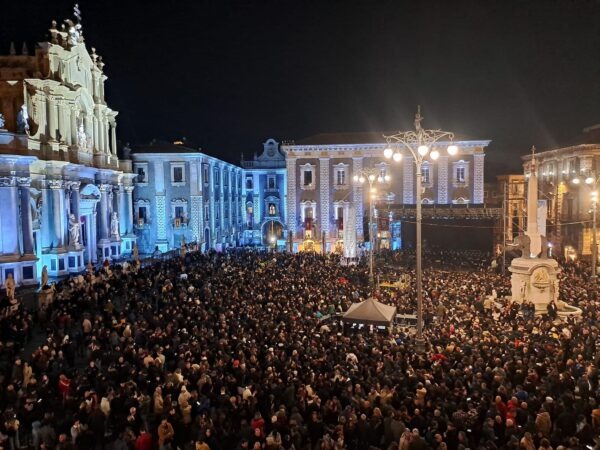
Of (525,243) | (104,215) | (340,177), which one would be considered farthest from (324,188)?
(525,243)

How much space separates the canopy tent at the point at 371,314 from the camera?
54.0ft

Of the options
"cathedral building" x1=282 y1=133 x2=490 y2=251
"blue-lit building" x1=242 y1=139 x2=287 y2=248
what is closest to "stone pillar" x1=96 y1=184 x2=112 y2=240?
"cathedral building" x1=282 y1=133 x2=490 y2=251

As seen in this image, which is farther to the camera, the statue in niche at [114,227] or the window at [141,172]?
the window at [141,172]

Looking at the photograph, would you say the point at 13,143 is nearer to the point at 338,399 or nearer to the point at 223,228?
the point at 338,399

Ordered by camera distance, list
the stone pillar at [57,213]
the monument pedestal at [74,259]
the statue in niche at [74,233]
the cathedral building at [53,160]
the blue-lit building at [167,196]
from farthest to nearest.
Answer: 1. the blue-lit building at [167,196]
2. the statue in niche at [74,233]
3. the monument pedestal at [74,259]
4. the stone pillar at [57,213]
5. the cathedral building at [53,160]

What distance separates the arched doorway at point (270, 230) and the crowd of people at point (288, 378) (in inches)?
1665

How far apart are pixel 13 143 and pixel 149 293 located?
12407 mm

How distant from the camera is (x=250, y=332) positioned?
15.6 meters

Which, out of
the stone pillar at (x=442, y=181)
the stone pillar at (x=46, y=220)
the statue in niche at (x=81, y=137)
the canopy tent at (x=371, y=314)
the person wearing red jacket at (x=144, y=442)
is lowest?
the person wearing red jacket at (x=144, y=442)

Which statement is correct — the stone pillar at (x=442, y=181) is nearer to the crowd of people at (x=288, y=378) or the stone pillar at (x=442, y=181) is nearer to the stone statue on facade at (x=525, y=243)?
the stone statue on facade at (x=525, y=243)

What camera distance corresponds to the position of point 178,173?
48.2m

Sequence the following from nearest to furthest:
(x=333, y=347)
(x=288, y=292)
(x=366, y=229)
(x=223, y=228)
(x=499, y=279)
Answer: (x=333, y=347) < (x=288, y=292) < (x=499, y=279) < (x=366, y=229) < (x=223, y=228)

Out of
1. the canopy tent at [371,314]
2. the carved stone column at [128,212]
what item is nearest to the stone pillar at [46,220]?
the carved stone column at [128,212]

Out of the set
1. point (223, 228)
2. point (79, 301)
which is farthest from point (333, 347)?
point (223, 228)
